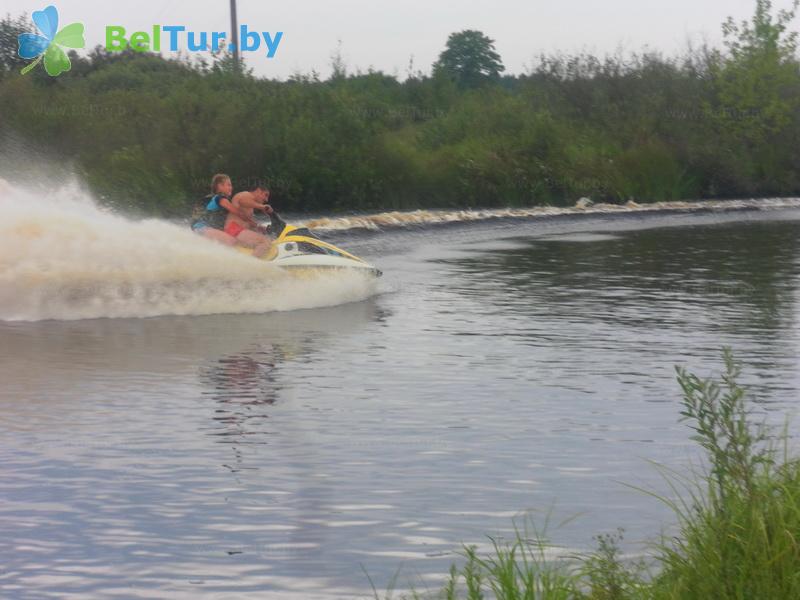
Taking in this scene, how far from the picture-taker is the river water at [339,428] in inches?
280

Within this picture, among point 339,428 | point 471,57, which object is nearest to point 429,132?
point 339,428

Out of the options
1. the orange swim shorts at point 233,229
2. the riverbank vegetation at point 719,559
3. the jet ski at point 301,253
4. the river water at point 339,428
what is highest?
the orange swim shorts at point 233,229

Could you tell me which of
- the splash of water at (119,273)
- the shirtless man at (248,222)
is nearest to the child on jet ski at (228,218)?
the shirtless man at (248,222)

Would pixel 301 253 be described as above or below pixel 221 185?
below

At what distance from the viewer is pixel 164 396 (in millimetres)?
11789

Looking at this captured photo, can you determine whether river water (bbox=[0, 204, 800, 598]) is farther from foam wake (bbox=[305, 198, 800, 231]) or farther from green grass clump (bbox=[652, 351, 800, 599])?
foam wake (bbox=[305, 198, 800, 231])

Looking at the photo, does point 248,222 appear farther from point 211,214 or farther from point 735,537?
point 735,537

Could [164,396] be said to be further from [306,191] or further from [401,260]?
[306,191]

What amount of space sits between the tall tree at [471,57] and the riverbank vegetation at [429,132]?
170 ft

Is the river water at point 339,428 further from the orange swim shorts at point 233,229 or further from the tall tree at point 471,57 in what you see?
the tall tree at point 471,57

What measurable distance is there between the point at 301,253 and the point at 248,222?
0.91m

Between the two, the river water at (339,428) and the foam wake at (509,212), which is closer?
the river water at (339,428)

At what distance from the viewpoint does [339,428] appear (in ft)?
33.9

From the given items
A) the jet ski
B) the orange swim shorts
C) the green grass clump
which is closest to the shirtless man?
the orange swim shorts
